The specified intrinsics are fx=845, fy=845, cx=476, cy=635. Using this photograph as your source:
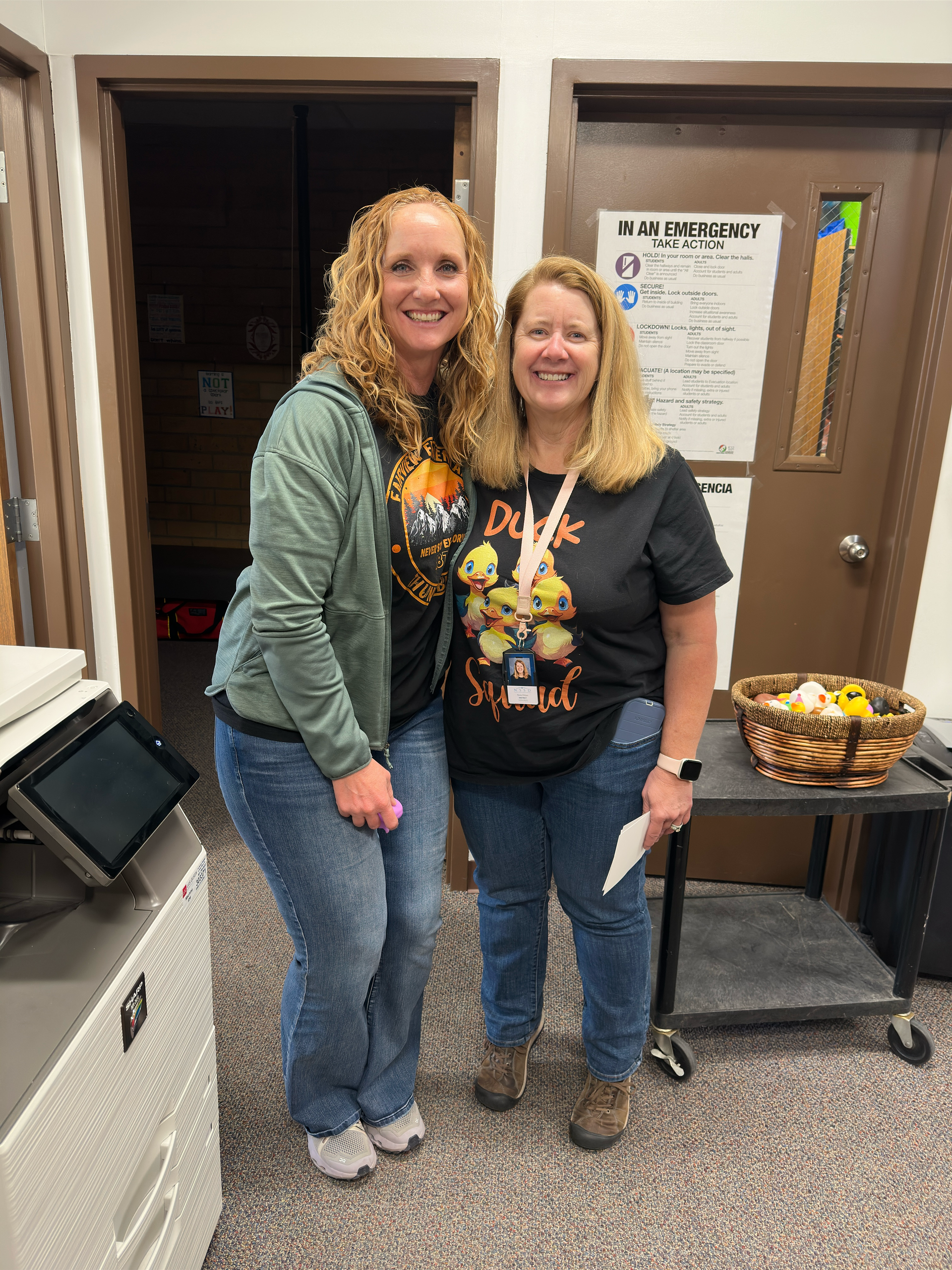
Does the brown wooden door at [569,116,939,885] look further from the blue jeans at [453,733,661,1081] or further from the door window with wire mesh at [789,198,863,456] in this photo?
the blue jeans at [453,733,661,1081]

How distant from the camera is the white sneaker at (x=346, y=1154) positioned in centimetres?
149

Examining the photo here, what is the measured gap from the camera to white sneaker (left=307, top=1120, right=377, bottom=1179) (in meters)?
1.49

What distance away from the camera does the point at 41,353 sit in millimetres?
2068

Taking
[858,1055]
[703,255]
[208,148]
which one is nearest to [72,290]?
[703,255]

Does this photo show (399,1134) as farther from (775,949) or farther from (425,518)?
(425,518)

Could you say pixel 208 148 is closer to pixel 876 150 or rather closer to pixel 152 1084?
pixel 876 150

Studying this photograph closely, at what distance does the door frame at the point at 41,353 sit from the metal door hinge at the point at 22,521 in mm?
15

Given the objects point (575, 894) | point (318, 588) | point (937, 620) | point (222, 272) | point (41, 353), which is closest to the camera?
point (318, 588)

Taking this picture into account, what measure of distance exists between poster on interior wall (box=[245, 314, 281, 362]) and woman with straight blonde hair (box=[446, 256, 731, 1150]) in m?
3.84

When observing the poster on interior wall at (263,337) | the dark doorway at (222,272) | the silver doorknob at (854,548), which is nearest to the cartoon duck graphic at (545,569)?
the silver doorknob at (854,548)

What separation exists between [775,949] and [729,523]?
1.07m

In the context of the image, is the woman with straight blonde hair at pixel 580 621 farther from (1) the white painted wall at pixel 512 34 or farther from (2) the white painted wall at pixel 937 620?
(2) the white painted wall at pixel 937 620

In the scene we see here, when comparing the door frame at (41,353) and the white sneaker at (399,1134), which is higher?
the door frame at (41,353)

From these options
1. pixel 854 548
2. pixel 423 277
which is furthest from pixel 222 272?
pixel 423 277
